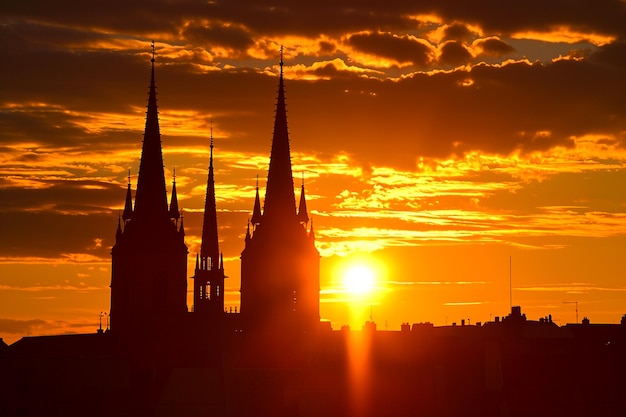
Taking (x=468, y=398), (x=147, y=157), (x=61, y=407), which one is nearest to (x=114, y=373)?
(x=61, y=407)

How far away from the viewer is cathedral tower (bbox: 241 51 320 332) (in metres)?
154

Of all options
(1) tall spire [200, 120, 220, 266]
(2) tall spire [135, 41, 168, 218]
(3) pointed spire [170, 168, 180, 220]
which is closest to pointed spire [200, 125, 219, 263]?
(1) tall spire [200, 120, 220, 266]

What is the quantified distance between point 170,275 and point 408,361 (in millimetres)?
28170

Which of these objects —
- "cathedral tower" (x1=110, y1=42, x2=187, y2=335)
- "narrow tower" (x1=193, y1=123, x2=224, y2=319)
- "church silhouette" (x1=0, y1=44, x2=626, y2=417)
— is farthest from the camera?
"narrow tower" (x1=193, y1=123, x2=224, y2=319)

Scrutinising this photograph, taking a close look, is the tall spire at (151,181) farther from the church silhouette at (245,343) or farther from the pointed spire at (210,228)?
the pointed spire at (210,228)

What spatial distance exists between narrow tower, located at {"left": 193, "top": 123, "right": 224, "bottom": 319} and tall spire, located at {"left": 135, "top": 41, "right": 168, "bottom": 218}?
12.8 metres

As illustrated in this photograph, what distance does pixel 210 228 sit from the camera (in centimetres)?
16788

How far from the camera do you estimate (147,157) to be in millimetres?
154375

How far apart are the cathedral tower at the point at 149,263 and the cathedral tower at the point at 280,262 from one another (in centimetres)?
484

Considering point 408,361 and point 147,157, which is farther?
point 147,157

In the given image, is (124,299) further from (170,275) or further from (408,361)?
(408,361)

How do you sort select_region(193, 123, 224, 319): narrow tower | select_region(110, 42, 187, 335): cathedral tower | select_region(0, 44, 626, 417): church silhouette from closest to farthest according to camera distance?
select_region(0, 44, 626, 417): church silhouette, select_region(110, 42, 187, 335): cathedral tower, select_region(193, 123, 224, 319): narrow tower

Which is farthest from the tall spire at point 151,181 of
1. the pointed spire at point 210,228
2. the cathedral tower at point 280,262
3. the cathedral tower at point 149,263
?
the pointed spire at point 210,228

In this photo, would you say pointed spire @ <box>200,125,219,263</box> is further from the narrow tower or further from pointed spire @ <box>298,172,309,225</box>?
pointed spire @ <box>298,172,309,225</box>
